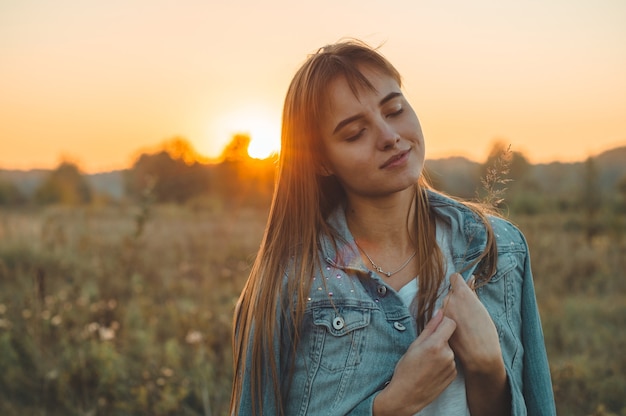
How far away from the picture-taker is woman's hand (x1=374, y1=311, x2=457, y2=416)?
171 cm

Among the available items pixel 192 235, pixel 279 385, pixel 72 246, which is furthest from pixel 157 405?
pixel 192 235

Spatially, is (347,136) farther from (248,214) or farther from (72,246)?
(248,214)

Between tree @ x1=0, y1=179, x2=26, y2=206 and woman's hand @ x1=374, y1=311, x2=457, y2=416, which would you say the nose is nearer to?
woman's hand @ x1=374, y1=311, x2=457, y2=416

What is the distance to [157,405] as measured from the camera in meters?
3.78

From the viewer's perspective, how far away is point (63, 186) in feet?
143

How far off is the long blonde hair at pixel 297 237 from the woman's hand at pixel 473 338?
6.4 inches

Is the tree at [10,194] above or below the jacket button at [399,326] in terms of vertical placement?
above

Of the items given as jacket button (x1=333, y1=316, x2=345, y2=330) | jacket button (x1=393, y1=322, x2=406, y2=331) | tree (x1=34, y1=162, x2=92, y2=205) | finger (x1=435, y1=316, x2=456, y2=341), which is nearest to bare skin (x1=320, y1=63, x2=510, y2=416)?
finger (x1=435, y1=316, x2=456, y2=341)

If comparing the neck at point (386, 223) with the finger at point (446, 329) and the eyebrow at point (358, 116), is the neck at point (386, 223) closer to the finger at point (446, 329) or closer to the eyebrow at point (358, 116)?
the eyebrow at point (358, 116)

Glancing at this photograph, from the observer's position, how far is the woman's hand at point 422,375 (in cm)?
171

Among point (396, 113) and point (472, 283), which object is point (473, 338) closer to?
point (472, 283)

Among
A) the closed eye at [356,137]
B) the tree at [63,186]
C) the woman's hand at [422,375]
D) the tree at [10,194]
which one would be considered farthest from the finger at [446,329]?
the tree at [10,194]

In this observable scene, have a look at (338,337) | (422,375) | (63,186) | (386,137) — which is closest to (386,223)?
(386,137)

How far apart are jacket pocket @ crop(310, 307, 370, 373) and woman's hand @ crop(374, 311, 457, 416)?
0.19 metres
